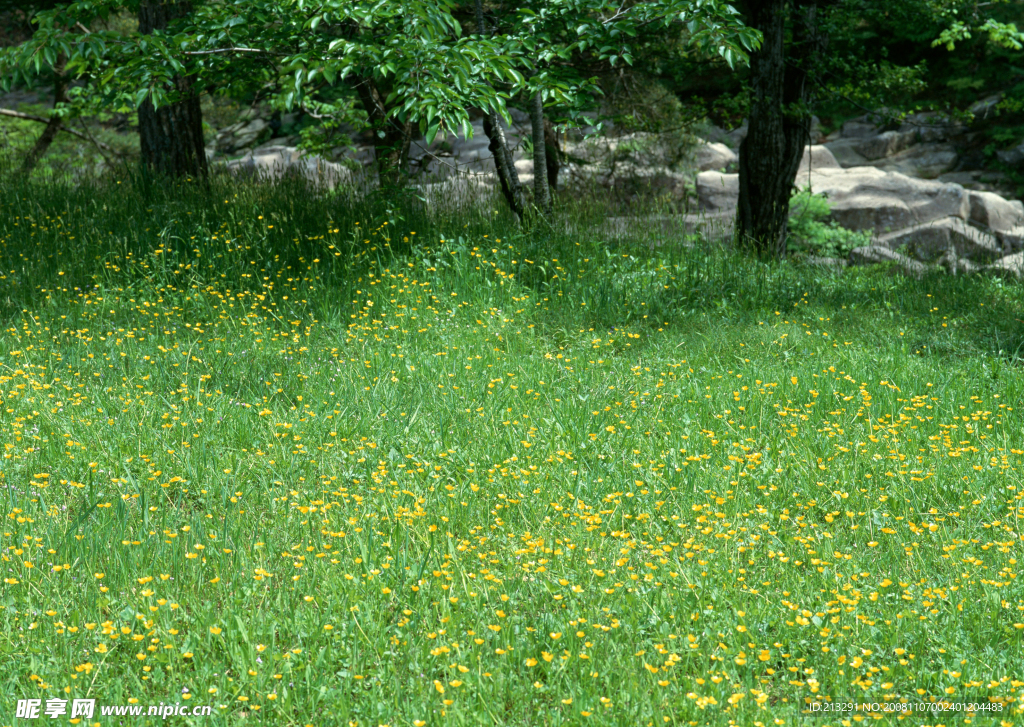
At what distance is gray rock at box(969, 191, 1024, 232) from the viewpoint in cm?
1545

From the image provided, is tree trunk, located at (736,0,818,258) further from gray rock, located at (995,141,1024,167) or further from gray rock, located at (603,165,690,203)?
gray rock, located at (995,141,1024,167)

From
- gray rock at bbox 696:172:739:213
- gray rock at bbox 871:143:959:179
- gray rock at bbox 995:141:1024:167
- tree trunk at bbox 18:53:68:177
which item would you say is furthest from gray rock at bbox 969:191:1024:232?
tree trunk at bbox 18:53:68:177

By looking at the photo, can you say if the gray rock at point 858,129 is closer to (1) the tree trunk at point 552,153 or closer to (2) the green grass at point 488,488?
(1) the tree trunk at point 552,153

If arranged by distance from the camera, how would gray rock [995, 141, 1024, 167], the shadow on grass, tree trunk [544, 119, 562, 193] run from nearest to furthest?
A: the shadow on grass, tree trunk [544, 119, 562, 193], gray rock [995, 141, 1024, 167]

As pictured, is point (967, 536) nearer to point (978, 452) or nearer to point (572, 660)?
point (978, 452)

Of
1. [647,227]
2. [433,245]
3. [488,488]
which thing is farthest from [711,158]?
[488,488]

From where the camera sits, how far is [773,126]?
28.9 feet

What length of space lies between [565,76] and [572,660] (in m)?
5.10

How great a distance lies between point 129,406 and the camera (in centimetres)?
467

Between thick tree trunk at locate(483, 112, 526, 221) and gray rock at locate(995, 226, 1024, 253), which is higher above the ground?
thick tree trunk at locate(483, 112, 526, 221)

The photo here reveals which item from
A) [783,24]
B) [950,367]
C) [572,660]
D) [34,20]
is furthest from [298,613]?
[783,24]

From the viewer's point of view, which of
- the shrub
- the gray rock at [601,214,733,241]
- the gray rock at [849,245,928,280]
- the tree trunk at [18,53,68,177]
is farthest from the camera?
the shrub

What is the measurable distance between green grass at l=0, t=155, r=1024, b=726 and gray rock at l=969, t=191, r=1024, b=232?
32.1ft

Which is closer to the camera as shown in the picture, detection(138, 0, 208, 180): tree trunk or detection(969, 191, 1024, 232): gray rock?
detection(138, 0, 208, 180): tree trunk
